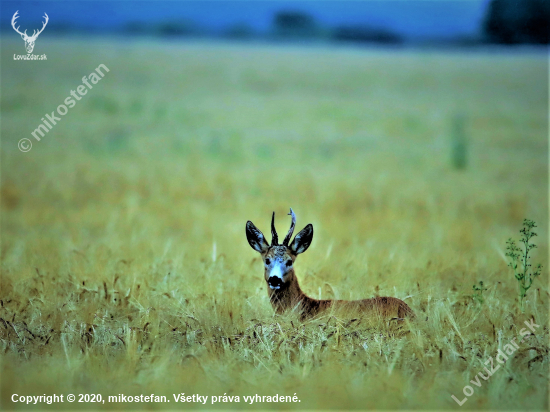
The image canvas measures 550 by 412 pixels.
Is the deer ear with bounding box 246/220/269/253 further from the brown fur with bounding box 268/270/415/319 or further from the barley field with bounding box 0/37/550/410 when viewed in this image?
the barley field with bounding box 0/37/550/410

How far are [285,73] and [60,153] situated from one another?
2491 cm

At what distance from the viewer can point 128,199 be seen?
42.6 feet

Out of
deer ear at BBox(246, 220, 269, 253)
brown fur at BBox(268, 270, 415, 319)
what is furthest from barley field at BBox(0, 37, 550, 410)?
deer ear at BBox(246, 220, 269, 253)

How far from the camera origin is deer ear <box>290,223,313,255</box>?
5.28m

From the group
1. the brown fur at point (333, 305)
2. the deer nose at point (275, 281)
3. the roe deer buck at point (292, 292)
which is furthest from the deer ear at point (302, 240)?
the deer nose at point (275, 281)

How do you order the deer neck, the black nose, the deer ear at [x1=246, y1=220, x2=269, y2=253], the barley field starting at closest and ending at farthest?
the barley field < the black nose < the deer neck < the deer ear at [x1=246, y1=220, x2=269, y2=253]

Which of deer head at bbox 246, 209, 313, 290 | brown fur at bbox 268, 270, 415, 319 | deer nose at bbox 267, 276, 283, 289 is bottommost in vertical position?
brown fur at bbox 268, 270, 415, 319

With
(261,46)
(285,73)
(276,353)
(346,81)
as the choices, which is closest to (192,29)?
(261,46)

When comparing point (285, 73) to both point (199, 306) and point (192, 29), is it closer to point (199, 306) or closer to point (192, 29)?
point (192, 29)

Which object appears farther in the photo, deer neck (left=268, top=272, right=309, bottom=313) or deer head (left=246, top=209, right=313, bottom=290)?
deer neck (left=268, top=272, right=309, bottom=313)

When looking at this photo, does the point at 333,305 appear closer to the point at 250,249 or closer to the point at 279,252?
the point at 279,252

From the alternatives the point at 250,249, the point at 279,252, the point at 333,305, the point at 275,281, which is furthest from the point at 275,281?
the point at 250,249

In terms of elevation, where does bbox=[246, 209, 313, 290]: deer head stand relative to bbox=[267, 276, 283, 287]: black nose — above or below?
above

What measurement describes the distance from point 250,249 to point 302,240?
3.37 m
